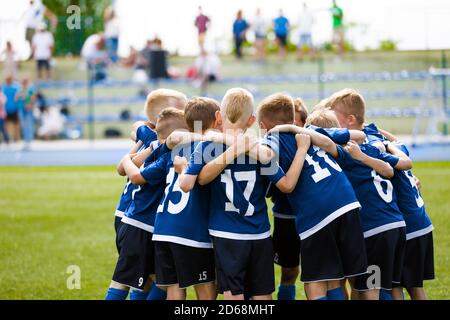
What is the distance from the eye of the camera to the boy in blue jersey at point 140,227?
505cm

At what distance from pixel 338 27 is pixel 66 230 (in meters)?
15.4

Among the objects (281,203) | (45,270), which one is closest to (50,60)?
(45,270)

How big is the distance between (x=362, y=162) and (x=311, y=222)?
530 millimetres

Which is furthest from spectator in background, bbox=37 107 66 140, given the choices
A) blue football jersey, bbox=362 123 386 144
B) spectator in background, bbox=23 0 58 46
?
blue football jersey, bbox=362 123 386 144

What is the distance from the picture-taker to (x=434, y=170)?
13469 mm

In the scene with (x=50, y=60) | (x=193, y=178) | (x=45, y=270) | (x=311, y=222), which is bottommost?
(x=45, y=270)

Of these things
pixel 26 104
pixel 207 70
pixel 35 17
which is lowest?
pixel 26 104

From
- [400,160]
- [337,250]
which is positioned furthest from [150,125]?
[400,160]

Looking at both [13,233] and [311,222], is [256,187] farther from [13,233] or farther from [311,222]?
[13,233]

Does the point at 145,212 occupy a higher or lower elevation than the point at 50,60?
lower

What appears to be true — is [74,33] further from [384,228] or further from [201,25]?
[384,228]

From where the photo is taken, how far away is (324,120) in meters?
5.00

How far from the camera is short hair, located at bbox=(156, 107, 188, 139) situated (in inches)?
198

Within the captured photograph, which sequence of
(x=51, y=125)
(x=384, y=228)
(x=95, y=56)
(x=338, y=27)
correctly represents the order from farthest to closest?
(x=95, y=56) → (x=51, y=125) → (x=338, y=27) → (x=384, y=228)
